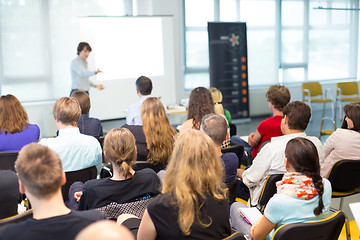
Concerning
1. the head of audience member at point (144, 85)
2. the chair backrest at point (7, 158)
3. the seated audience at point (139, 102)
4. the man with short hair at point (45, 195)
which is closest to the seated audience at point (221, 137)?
the man with short hair at point (45, 195)

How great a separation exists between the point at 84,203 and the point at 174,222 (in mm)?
727

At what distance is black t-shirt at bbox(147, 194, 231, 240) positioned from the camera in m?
1.70

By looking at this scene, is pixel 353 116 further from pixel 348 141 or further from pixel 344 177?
pixel 344 177

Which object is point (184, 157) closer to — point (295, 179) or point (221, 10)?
point (295, 179)

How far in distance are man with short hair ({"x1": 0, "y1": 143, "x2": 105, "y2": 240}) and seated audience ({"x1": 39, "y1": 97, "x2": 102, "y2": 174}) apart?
52.7 inches

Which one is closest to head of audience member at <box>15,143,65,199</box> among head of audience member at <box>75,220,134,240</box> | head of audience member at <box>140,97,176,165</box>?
head of audience member at <box>75,220,134,240</box>

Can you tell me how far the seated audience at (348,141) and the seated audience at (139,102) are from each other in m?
2.04

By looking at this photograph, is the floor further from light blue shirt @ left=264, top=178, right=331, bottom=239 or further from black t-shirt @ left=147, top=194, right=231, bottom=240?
black t-shirt @ left=147, top=194, right=231, bottom=240

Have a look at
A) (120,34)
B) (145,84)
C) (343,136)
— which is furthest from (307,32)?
(343,136)

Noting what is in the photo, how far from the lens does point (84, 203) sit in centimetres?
222

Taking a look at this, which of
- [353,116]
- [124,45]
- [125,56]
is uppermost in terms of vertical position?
[124,45]

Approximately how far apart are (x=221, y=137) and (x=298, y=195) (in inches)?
34.3

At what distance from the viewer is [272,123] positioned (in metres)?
3.72

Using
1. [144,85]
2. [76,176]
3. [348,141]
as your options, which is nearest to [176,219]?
[76,176]
